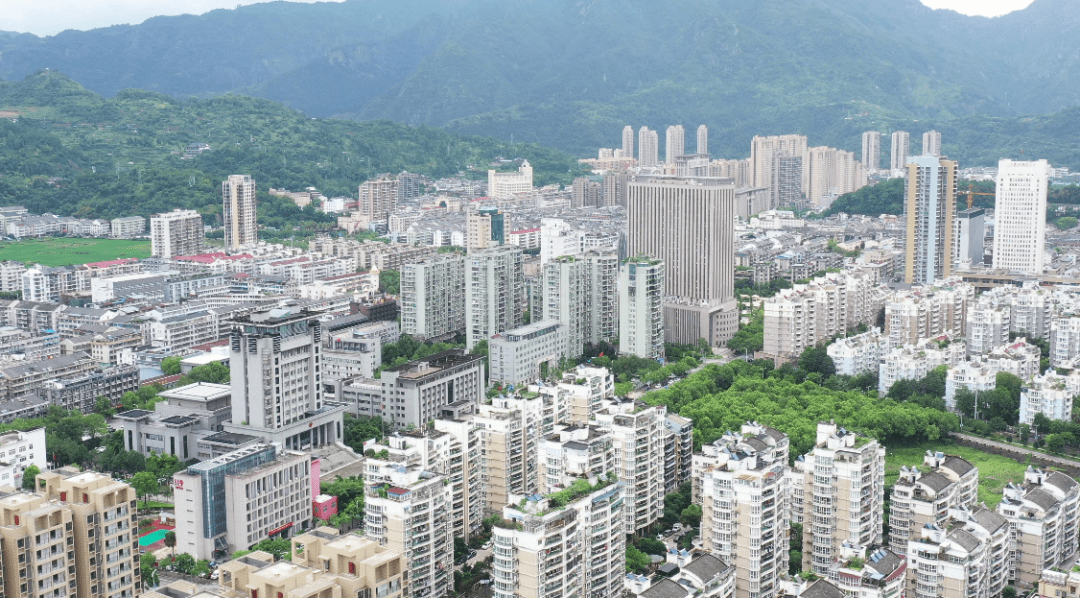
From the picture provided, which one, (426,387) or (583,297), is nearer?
(426,387)

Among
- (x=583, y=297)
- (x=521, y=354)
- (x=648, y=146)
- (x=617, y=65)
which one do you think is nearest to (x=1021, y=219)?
(x=583, y=297)

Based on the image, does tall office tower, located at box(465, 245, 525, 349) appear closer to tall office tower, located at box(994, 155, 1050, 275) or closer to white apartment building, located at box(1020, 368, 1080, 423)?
white apartment building, located at box(1020, 368, 1080, 423)

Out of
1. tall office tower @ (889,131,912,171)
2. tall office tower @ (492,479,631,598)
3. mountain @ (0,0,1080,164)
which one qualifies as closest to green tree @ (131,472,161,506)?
tall office tower @ (492,479,631,598)

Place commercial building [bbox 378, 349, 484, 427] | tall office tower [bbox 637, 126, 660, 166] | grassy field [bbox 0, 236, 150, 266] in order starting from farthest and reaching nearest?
tall office tower [bbox 637, 126, 660, 166] < grassy field [bbox 0, 236, 150, 266] < commercial building [bbox 378, 349, 484, 427]

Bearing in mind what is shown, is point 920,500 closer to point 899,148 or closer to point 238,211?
point 238,211

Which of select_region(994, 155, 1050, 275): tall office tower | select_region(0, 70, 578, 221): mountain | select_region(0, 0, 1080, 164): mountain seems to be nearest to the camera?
select_region(994, 155, 1050, 275): tall office tower

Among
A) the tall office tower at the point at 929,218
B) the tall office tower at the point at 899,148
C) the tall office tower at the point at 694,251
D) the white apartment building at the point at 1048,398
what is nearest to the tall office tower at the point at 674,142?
the tall office tower at the point at 899,148
